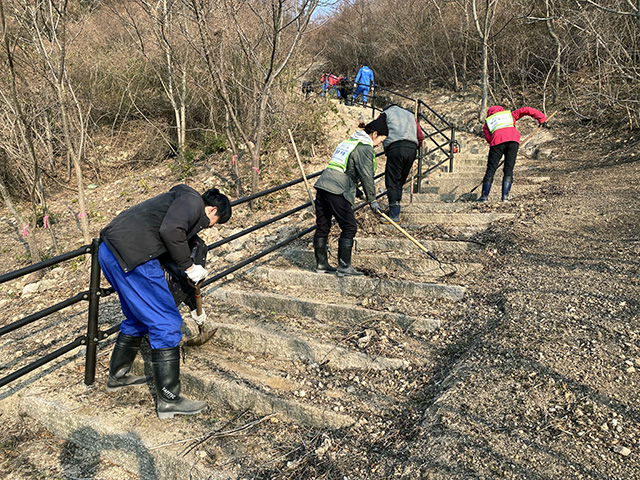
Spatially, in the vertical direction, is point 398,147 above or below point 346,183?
above

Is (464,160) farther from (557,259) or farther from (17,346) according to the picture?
(17,346)

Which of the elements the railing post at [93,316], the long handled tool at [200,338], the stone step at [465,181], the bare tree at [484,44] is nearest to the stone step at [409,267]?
the long handled tool at [200,338]

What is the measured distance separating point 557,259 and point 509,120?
316 cm

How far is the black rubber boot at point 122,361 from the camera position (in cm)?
316

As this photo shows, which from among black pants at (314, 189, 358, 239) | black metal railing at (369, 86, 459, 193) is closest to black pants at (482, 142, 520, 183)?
black metal railing at (369, 86, 459, 193)

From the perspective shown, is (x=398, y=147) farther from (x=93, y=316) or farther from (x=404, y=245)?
(x=93, y=316)

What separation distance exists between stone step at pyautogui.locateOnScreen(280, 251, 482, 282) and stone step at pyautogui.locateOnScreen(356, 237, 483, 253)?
0.13m

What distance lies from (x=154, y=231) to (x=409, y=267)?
8.87 feet

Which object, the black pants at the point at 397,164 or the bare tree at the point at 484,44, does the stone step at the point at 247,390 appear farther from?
the bare tree at the point at 484,44

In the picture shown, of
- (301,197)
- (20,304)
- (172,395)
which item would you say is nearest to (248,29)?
(301,197)

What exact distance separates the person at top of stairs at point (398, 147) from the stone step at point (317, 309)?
1.79 m

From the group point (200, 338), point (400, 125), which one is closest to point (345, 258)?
point (200, 338)

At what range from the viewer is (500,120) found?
22.1ft

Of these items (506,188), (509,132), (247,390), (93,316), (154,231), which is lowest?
(247,390)
